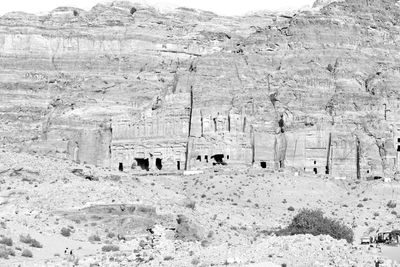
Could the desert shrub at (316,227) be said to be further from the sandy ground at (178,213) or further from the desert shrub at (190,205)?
the desert shrub at (190,205)

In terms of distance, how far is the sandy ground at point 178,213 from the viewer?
42.0 m

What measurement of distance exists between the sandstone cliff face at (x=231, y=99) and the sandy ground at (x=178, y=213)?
398 cm

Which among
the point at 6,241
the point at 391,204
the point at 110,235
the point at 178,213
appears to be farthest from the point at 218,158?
the point at 6,241

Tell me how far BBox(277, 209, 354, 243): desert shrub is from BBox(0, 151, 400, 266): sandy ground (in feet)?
6.38

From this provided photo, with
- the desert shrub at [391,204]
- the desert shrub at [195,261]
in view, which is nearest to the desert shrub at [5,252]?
the desert shrub at [195,261]

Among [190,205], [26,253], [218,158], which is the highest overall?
[26,253]

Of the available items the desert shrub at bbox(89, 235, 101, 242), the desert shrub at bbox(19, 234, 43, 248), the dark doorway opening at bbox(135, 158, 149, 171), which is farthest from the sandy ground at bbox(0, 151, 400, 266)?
the dark doorway opening at bbox(135, 158, 149, 171)

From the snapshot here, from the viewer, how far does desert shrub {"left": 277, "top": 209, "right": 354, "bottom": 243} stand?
61.4 meters

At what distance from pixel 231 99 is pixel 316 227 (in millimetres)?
30137

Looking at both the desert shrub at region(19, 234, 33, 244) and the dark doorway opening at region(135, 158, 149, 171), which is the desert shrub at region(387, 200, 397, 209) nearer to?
the dark doorway opening at region(135, 158, 149, 171)

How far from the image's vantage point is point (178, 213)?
64.7 metres

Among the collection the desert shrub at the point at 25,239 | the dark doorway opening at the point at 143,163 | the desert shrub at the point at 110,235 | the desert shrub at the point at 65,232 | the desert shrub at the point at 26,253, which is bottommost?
the dark doorway opening at the point at 143,163

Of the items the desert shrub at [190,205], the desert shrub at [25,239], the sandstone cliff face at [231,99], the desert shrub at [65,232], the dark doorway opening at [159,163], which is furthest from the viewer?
the dark doorway opening at [159,163]

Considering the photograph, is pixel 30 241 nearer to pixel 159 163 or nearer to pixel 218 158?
pixel 218 158
